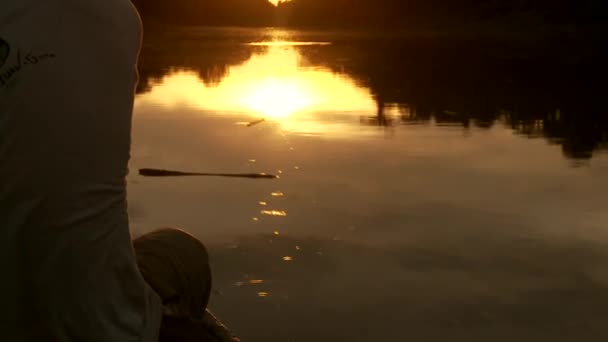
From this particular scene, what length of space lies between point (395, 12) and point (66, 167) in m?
96.7

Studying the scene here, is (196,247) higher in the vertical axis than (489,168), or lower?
higher

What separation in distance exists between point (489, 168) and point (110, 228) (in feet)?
23.4

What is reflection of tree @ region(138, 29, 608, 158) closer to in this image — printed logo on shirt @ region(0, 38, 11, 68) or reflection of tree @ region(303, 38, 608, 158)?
reflection of tree @ region(303, 38, 608, 158)

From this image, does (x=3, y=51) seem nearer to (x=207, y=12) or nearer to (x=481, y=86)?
(x=481, y=86)

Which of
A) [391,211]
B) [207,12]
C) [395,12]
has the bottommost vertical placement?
[391,211]

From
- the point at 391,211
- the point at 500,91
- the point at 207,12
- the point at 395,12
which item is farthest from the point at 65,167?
the point at 207,12

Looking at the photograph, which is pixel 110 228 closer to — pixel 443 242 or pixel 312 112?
pixel 443 242

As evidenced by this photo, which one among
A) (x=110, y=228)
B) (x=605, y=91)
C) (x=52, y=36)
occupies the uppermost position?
(x=52, y=36)

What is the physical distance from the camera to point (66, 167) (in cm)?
164

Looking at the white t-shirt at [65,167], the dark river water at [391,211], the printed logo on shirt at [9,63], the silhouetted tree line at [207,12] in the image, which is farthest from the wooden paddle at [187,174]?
the silhouetted tree line at [207,12]

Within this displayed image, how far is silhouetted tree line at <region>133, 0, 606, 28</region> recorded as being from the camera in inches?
2539

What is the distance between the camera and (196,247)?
2484 mm

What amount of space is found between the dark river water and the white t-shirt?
241cm

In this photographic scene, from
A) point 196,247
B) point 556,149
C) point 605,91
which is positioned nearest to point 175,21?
point 605,91
